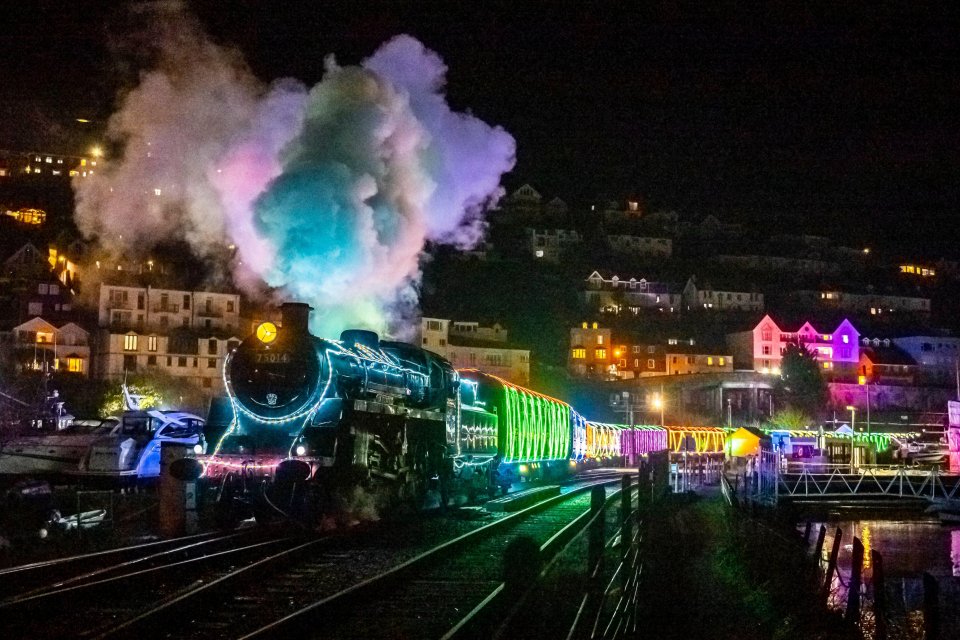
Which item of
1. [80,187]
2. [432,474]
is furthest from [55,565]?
[80,187]

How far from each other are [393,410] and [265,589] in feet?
22.6

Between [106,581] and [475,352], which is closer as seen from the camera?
[106,581]

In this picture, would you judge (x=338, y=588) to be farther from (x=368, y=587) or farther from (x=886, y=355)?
(x=886, y=355)

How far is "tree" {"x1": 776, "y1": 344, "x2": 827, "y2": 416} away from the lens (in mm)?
85250

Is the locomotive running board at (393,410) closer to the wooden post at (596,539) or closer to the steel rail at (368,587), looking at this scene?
the steel rail at (368,587)

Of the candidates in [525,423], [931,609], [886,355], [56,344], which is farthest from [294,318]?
[886,355]

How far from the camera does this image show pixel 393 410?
1817 centimetres

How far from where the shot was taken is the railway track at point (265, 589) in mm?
9445

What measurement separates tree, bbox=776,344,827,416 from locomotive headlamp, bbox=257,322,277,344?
7564 centimetres

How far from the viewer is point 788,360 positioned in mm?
87000

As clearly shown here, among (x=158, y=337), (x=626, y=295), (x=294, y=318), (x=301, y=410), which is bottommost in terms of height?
(x=301, y=410)

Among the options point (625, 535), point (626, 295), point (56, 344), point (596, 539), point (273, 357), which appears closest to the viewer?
point (596, 539)

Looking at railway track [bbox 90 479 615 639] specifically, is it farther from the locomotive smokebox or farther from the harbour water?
the harbour water

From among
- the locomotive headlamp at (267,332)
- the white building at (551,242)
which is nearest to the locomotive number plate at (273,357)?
the locomotive headlamp at (267,332)
